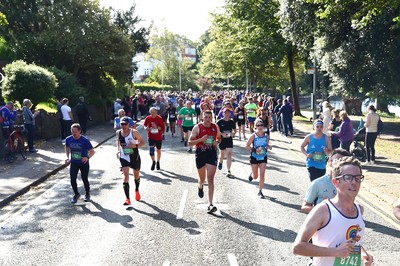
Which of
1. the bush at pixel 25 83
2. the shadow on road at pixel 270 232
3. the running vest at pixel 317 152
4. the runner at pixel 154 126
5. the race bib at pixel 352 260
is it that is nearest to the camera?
the race bib at pixel 352 260

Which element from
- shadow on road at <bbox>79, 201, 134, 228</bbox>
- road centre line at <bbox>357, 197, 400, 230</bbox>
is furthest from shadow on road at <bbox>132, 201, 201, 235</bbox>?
road centre line at <bbox>357, 197, 400, 230</bbox>

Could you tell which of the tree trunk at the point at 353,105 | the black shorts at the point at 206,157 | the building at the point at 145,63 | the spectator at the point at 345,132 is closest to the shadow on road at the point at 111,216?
the black shorts at the point at 206,157

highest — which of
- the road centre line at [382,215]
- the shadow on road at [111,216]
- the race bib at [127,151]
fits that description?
the race bib at [127,151]

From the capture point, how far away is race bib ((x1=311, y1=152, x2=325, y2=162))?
877cm

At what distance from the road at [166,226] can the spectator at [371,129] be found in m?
3.31

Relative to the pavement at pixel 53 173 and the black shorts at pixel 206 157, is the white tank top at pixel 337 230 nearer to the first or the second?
the black shorts at pixel 206 157

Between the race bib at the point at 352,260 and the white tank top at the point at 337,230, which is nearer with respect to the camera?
the white tank top at the point at 337,230

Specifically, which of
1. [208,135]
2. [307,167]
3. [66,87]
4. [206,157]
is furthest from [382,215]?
[66,87]

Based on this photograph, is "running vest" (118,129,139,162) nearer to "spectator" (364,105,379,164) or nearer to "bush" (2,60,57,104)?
"spectator" (364,105,379,164)

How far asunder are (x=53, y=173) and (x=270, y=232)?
8.72 meters

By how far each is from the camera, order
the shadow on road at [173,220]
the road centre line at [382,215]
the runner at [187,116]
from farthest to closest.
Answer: the runner at [187,116]
the road centre line at [382,215]
the shadow on road at [173,220]

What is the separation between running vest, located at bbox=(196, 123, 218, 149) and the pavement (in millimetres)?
3894

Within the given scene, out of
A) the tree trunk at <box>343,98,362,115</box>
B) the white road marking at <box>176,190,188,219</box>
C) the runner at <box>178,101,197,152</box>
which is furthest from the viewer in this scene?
the tree trunk at <box>343,98,362,115</box>

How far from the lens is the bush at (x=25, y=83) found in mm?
22234
